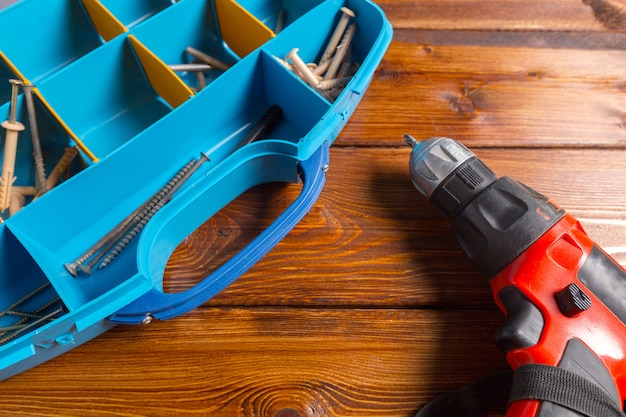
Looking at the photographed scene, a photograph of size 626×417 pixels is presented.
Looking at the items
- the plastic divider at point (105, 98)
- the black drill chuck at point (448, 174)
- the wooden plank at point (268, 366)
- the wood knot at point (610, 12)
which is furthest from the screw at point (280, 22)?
the wood knot at point (610, 12)

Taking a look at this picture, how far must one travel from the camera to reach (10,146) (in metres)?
0.55

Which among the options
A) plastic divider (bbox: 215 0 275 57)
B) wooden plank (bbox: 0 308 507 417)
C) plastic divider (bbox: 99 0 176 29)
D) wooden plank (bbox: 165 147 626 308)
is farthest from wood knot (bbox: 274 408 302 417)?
plastic divider (bbox: 99 0 176 29)

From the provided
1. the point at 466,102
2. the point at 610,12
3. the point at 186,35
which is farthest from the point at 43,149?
the point at 610,12

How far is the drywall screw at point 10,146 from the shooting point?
0.54m

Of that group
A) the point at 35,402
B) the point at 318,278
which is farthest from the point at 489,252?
the point at 35,402

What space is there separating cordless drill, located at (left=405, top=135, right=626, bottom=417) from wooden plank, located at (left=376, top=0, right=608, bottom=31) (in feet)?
1.10

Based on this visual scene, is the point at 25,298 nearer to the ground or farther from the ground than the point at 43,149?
nearer to the ground

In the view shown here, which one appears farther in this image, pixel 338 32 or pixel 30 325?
pixel 338 32

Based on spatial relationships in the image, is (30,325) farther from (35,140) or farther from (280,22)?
(280,22)

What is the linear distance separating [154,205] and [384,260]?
297 millimetres

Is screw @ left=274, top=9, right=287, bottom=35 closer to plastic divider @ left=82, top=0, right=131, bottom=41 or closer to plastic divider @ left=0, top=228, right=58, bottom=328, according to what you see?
plastic divider @ left=82, top=0, right=131, bottom=41

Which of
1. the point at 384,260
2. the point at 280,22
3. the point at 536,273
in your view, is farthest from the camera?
the point at 280,22

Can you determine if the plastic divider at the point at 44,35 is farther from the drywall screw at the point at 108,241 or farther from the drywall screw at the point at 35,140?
the drywall screw at the point at 108,241

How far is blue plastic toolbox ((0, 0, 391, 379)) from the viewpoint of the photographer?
0.52 meters
